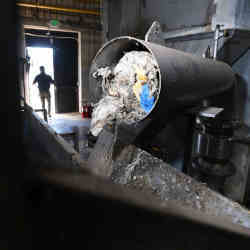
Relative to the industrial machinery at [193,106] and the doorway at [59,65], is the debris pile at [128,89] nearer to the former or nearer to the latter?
the industrial machinery at [193,106]

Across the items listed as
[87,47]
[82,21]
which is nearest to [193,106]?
[87,47]

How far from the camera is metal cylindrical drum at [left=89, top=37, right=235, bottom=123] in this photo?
1284 mm

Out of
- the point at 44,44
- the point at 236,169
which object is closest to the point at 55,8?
the point at 44,44

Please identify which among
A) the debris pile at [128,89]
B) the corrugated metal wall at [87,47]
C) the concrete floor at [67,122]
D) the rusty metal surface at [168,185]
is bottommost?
the concrete floor at [67,122]

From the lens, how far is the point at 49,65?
5.78 m

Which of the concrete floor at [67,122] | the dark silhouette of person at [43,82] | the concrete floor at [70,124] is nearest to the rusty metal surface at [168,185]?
the concrete floor at [70,124]

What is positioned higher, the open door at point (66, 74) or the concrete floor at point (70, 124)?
the open door at point (66, 74)

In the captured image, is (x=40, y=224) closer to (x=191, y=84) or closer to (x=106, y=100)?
(x=191, y=84)

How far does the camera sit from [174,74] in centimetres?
130

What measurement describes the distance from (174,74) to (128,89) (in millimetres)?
Result: 575

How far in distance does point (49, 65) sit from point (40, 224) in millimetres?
6099

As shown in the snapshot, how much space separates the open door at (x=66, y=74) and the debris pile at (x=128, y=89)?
420cm

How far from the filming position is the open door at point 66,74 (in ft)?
18.8

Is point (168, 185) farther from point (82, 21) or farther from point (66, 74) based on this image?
point (66, 74)
